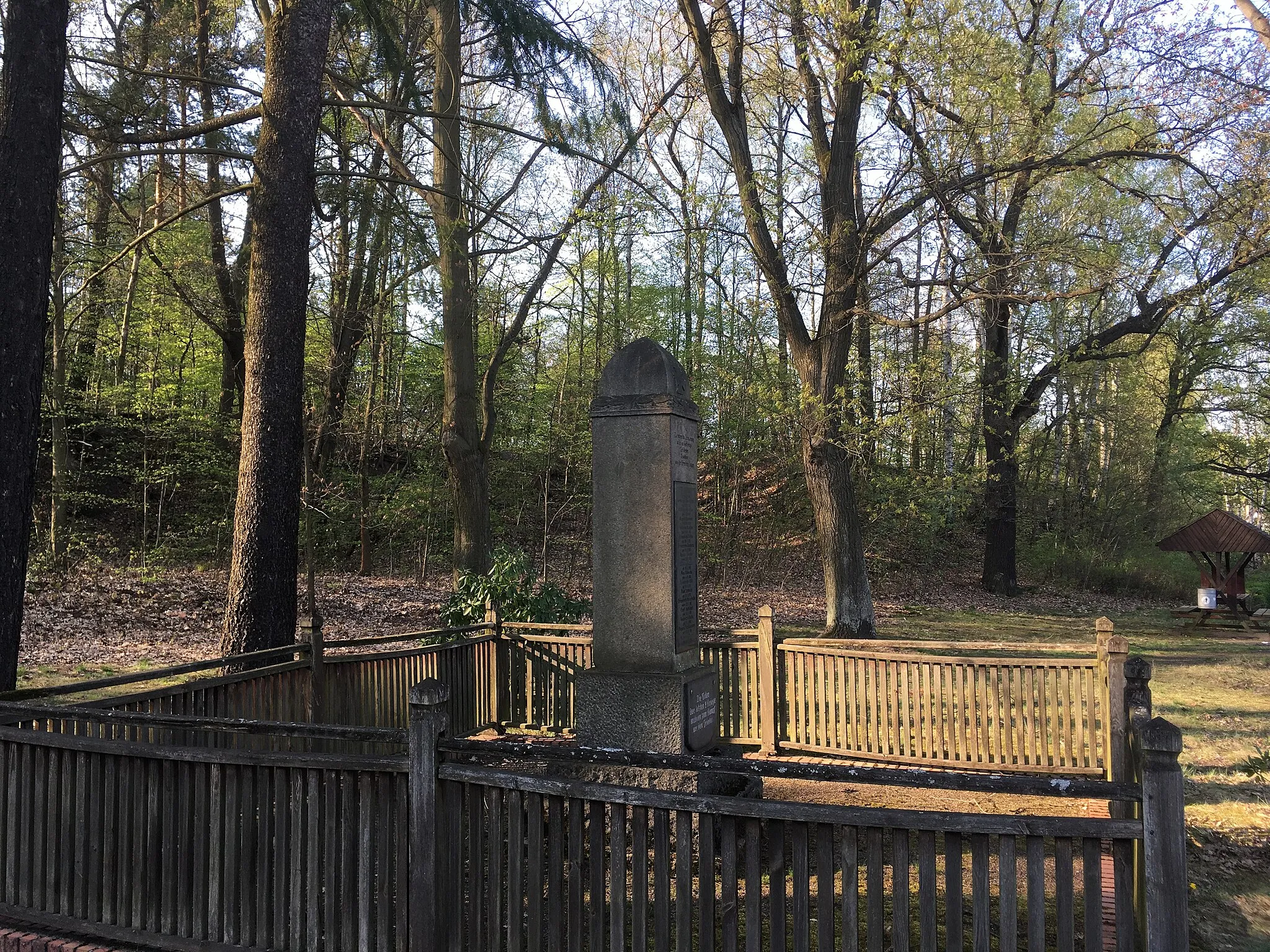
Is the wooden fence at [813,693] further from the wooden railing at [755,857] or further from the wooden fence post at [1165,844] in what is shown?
the wooden fence post at [1165,844]

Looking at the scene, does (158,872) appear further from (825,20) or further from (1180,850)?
(825,20)

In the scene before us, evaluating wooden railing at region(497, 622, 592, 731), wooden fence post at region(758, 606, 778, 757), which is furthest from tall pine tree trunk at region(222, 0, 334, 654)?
wooden fence post at region(758, 606, 778, 757)

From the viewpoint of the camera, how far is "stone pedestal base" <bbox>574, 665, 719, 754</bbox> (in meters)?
6.69

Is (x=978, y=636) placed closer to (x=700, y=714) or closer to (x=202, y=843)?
(x=700, y=714)

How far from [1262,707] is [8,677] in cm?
1318

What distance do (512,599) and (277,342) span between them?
4.83 metres

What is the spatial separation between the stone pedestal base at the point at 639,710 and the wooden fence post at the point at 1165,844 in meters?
4.01

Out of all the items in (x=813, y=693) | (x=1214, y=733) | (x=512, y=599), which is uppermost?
(x=512, y=599)

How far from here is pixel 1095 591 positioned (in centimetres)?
2780

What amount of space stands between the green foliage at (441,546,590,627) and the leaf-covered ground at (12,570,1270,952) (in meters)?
3.44

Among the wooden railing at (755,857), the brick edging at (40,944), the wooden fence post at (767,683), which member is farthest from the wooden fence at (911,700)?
the brick edging at (40,944)

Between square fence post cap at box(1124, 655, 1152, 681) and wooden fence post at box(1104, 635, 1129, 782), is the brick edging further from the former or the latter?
wooden fence post at box(1104, 635, 1129, 782)

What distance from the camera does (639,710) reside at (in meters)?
6.74

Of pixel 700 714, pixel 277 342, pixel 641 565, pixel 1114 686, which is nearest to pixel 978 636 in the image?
pixel 1114 686
